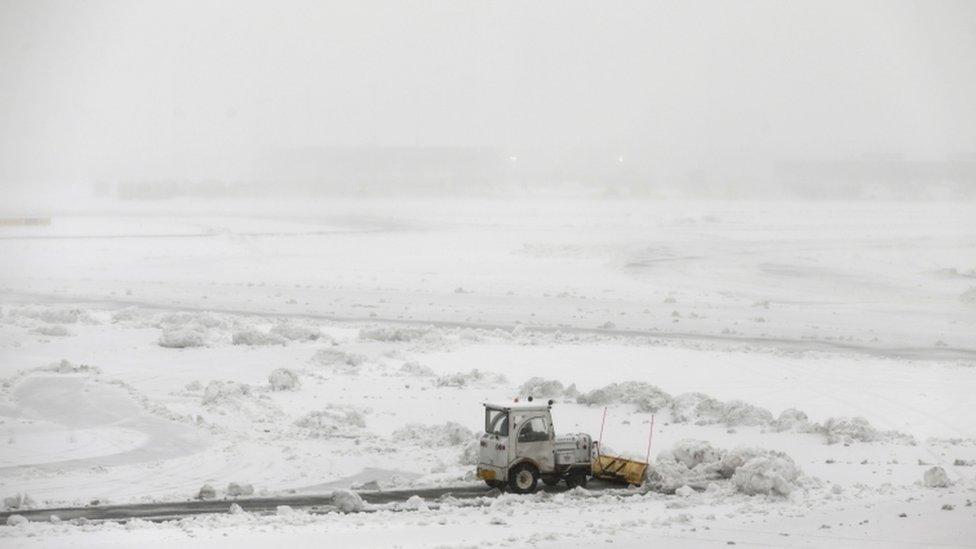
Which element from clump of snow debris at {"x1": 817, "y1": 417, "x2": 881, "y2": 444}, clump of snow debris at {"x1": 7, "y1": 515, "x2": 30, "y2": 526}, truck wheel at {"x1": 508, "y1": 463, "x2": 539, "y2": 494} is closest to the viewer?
clump of snow debris at {"x1": 7, "y1": 515, "x2": 30, "y2": 526}

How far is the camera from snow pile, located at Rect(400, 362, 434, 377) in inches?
1341

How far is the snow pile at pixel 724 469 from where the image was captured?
20469 millimetres

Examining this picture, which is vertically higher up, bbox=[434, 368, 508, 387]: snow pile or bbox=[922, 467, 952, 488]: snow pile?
bbox=[434, 368, 508, 387]: snow pile

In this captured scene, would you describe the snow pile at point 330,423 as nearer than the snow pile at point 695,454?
No

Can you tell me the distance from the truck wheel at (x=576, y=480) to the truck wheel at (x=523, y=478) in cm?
69

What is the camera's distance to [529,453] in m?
20.7

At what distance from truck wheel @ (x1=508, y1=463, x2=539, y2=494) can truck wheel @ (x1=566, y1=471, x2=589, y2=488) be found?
2.26 ft

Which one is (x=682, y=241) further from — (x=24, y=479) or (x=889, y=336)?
(x=24, y=479)

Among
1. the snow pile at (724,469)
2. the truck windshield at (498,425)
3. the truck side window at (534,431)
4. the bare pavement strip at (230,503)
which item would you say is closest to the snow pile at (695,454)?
the snow pile at (724,469)

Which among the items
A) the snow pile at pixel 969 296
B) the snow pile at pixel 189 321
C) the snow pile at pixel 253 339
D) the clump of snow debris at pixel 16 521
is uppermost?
the snow pile at pixel 969 296

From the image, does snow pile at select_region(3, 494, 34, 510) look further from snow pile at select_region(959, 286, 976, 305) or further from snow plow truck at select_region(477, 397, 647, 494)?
snow pile at select_region(959, 286, 976, 305)

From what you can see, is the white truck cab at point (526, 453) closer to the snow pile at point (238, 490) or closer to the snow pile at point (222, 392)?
the snow pile at point (238, 490)

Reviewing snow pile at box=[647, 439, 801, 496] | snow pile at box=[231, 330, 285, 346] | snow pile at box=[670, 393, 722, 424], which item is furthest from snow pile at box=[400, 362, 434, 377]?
snow pile at box=[647, 439, 801, 496]

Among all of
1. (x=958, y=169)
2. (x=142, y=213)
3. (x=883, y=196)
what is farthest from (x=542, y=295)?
(x=958, y=169)
